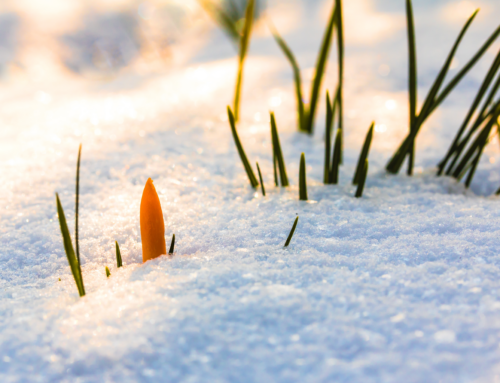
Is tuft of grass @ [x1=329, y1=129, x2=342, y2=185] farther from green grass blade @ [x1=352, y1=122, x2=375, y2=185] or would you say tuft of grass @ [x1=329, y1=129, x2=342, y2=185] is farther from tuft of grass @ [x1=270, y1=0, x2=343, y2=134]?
tuft of grass @ [x1=270, y1=0, x2=343, y2=134]

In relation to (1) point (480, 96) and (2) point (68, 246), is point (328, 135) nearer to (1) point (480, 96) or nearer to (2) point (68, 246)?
(1) point (480, 96)

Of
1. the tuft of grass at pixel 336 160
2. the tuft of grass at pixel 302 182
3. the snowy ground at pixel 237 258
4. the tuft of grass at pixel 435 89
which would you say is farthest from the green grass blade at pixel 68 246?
the tuft of grass at pixel 435 89

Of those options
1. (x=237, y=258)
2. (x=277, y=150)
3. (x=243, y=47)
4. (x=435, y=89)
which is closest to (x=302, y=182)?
(x=277, y=150)

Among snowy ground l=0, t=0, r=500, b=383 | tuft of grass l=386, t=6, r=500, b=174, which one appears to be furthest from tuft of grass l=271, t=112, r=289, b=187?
tuft of grass l=386, t=6, r=500, b=174

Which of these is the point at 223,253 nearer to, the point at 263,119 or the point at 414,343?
the point at 414,343

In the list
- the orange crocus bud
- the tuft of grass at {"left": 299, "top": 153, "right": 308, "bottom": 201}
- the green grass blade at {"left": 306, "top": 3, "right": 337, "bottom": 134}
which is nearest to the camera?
the orange crocus bud

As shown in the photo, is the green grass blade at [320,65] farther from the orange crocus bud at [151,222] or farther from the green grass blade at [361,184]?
the orange crocus bud at [151,222]
